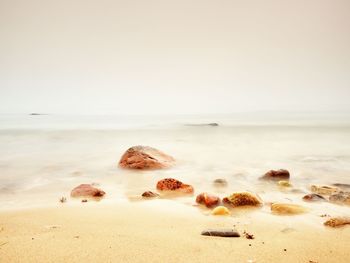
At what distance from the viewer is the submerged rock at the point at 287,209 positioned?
4.76 m

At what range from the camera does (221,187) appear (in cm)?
709

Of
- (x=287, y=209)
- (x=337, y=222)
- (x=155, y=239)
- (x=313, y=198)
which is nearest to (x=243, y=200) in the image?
(x=287, y=209)

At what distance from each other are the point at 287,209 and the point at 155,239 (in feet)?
7.82

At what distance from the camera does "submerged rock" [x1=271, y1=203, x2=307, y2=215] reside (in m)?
4.76

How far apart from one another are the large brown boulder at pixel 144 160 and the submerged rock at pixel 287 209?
4892mm

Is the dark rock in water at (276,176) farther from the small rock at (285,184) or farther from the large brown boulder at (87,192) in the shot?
the large brown boulder at (87,192)

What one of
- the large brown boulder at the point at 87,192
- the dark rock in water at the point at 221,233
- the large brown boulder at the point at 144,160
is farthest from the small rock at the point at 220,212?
the large brown boulder at the point at 144,160

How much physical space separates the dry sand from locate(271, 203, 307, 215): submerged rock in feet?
0.95

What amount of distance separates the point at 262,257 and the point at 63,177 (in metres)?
6.78

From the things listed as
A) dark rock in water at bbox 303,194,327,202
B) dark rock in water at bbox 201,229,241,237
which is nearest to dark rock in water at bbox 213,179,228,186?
dark rock in water at bbox 303,194,327,202

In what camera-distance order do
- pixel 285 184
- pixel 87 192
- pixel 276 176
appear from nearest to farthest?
pixel 87 192 < pixel 285 184 < pixel 276 176

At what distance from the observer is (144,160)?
937 cm

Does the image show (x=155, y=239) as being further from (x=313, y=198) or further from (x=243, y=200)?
(x=313, y=198)

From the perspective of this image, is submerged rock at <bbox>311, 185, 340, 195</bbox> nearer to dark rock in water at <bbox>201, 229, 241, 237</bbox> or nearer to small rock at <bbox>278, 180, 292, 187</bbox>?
small rock at <bbox>278, 180, 292, 187</bbox>
